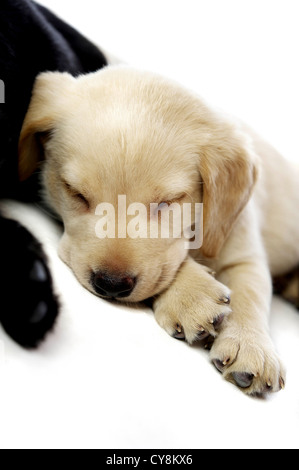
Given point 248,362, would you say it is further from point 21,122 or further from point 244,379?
point 21,122

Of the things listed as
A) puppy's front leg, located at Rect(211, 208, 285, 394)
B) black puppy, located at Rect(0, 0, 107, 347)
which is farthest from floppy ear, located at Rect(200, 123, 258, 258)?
black puppy, located at Rect(0, 0, 107, 347)

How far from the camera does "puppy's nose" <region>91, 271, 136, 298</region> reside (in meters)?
1.44

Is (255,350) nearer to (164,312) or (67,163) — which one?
(164,312)

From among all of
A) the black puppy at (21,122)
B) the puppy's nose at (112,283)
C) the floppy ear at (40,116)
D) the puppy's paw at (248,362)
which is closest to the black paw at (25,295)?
the black puppy at (21,122)

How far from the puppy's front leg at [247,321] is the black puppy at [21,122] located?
0.50m

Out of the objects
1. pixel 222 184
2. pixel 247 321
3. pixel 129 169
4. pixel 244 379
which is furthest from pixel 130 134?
pixel 244 379

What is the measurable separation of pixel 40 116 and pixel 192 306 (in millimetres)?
808

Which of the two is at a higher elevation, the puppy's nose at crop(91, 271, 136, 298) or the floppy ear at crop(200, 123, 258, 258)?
the floppy ear at crop(200, 123, 258, 258)

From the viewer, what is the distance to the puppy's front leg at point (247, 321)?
141cm

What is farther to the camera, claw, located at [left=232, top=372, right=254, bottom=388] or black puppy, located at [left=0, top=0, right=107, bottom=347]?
claw, located at [left=232, top=372, right=254, bottom=388]

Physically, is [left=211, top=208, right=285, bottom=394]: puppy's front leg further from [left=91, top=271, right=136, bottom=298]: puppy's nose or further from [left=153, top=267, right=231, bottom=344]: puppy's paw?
[left=91, top=271, right=136, bottom=298]: puppy's nose

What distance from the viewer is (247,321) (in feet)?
5.24

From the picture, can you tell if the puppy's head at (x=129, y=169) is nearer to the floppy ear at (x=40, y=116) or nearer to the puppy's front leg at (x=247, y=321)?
the floppy ear at (x=40, y=116)
